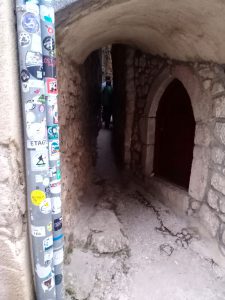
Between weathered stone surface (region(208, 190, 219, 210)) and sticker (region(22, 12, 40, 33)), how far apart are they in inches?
87.3

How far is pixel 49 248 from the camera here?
1.16 m

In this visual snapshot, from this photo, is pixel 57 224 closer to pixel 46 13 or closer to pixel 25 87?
pixel 25 87

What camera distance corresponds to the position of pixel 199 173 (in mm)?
2750

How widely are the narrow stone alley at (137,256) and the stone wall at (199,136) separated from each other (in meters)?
0.22

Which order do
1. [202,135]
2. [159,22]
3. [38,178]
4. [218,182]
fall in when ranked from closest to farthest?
[38,178] → [159,22] → [218,182] → [202,135]

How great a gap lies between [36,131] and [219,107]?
196 cm

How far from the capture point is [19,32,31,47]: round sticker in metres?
0.98

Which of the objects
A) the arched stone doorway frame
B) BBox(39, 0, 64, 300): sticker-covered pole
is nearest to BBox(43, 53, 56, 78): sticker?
BBox(39, 0, 64, 300): sticker-covered pole

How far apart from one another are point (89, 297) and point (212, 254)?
128cm

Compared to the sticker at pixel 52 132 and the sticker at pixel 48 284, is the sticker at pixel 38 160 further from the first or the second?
the sticker at pixel 48 284

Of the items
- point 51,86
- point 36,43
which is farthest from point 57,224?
point 36,43

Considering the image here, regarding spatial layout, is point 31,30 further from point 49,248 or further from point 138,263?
point 138,263

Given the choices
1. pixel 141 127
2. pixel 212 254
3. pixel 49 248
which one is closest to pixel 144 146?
pixel 141 127

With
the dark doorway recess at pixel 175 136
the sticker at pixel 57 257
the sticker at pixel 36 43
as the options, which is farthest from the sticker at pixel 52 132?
the dark doorway recess at pixel 175 136
